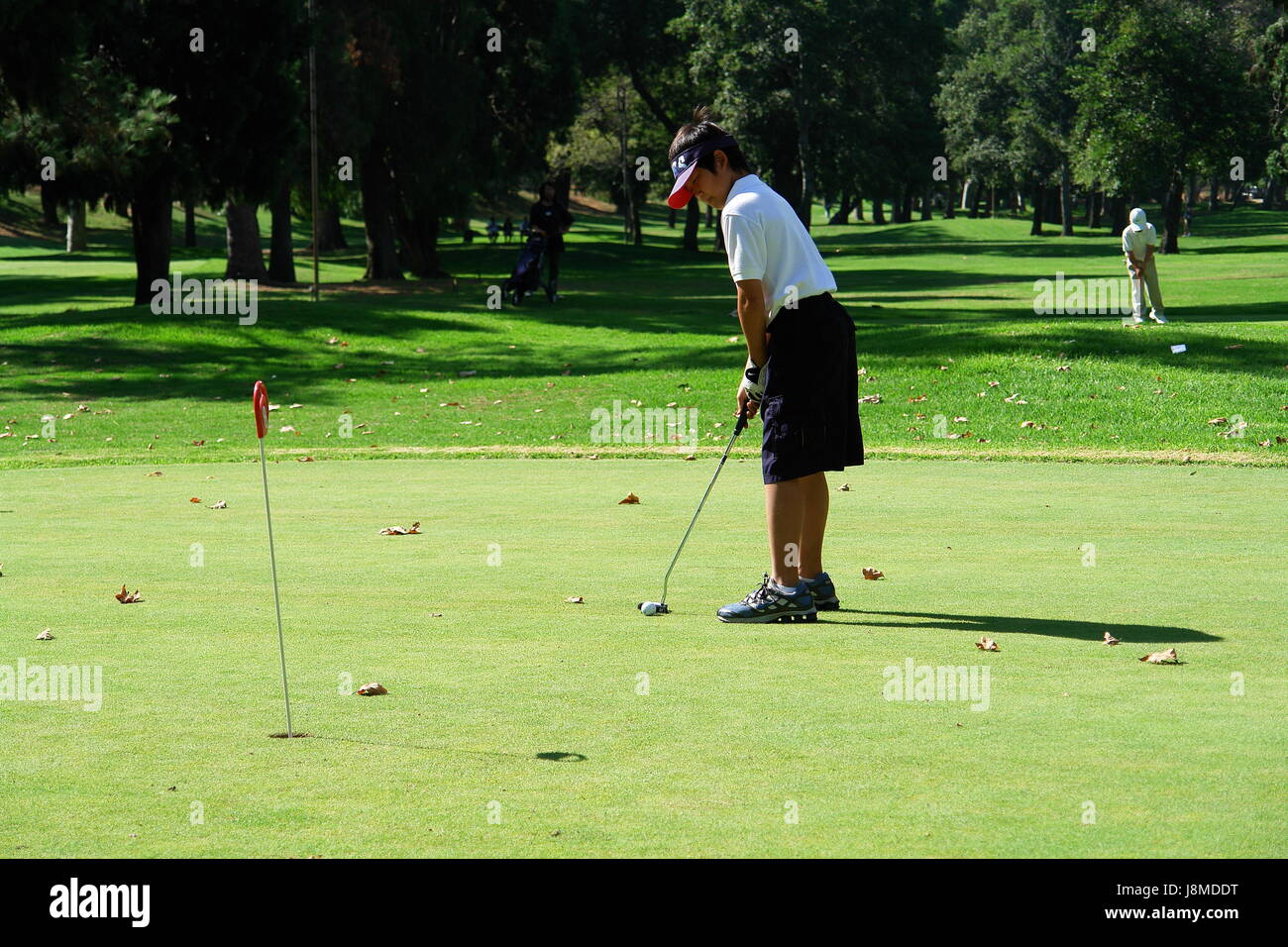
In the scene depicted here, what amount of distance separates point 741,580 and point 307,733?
369 cm

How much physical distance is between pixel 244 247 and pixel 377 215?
16.3 feet

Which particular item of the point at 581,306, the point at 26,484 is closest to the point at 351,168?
the point at 581,306

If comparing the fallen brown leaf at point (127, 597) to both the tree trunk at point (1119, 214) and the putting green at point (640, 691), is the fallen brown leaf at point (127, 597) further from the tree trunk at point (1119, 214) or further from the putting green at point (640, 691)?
the tree trunk at point (1119, 214)

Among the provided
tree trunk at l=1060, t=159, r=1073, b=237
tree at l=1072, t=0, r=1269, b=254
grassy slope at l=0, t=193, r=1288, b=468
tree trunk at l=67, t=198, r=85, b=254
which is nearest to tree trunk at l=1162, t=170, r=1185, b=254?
tree at l=1072, t=0, r=1269, b=254

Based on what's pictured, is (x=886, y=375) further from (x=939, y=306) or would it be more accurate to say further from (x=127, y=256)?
(x=127, y=256)

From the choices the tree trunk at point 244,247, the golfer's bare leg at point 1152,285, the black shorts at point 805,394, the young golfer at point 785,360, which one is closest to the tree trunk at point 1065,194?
the tree trunk at point 244,247

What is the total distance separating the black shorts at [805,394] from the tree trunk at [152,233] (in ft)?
92.3

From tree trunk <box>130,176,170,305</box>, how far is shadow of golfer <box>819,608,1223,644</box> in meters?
28.9

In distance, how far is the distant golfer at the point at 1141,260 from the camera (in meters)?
26.1

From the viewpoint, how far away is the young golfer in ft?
24.4

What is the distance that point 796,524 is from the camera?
7.66m

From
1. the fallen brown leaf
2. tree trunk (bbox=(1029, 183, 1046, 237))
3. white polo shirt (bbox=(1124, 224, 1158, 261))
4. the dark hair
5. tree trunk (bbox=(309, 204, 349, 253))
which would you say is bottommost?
the fallen brown leaf

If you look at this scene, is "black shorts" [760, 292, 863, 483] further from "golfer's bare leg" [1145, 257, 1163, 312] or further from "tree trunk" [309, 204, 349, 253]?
"tree trunk" [309, 204, 349, 253]

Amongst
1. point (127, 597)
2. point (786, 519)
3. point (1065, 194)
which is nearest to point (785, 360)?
point (786, 519)
